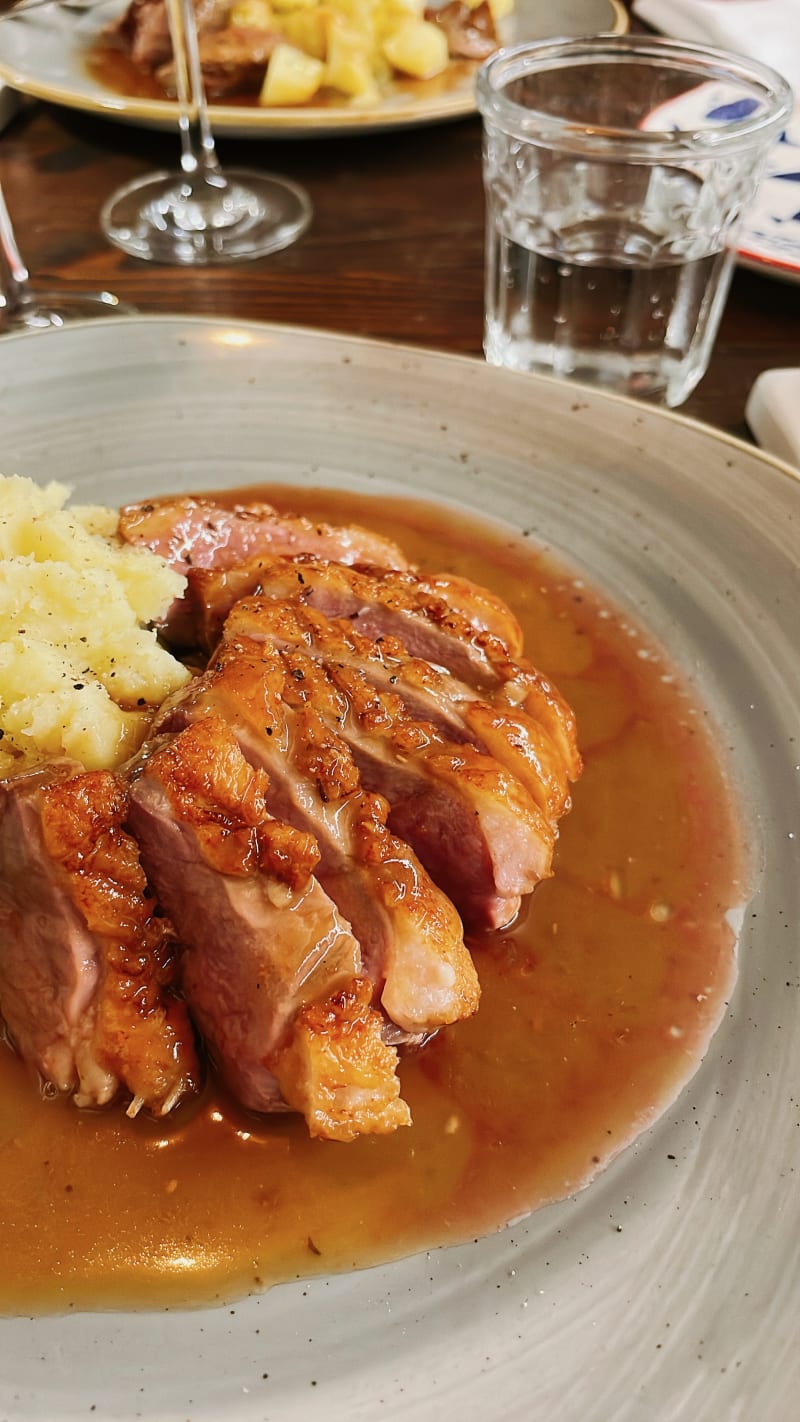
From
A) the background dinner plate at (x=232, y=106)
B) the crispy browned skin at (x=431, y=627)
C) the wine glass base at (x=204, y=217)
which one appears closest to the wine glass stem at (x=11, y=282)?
the wine glass base at (x=204, y=217)

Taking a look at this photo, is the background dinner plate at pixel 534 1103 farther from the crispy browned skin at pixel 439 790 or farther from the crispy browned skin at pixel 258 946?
the crispy browned skin at pixel 439 790

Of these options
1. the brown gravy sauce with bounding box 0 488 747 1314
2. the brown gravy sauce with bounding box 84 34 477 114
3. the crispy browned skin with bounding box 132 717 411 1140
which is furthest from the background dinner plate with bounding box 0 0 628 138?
the crispy browned skin with bounding box 132 717 411 1140

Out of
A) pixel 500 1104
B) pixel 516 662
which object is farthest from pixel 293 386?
pixel 500 1104

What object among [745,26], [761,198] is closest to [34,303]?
[761,198]

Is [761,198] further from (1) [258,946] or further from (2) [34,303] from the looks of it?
(1) [258,946]

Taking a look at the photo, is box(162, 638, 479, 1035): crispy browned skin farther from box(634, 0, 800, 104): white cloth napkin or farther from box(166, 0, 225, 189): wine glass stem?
box(634, 0, 800, 104): white cloth napkin

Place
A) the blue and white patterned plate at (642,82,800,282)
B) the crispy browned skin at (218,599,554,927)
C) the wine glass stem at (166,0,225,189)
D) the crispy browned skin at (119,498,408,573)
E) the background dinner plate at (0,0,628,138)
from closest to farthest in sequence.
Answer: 1. the crispy browned skin at (218,599,554,927)
2. the crispy browned skin at (119,498,408,573)
3. the blue and white patterned plate at (642,82,800,282)
4. the wine glass stem at (166,0,225,189)
5. the background dinner plate at (0,0,628,138)
